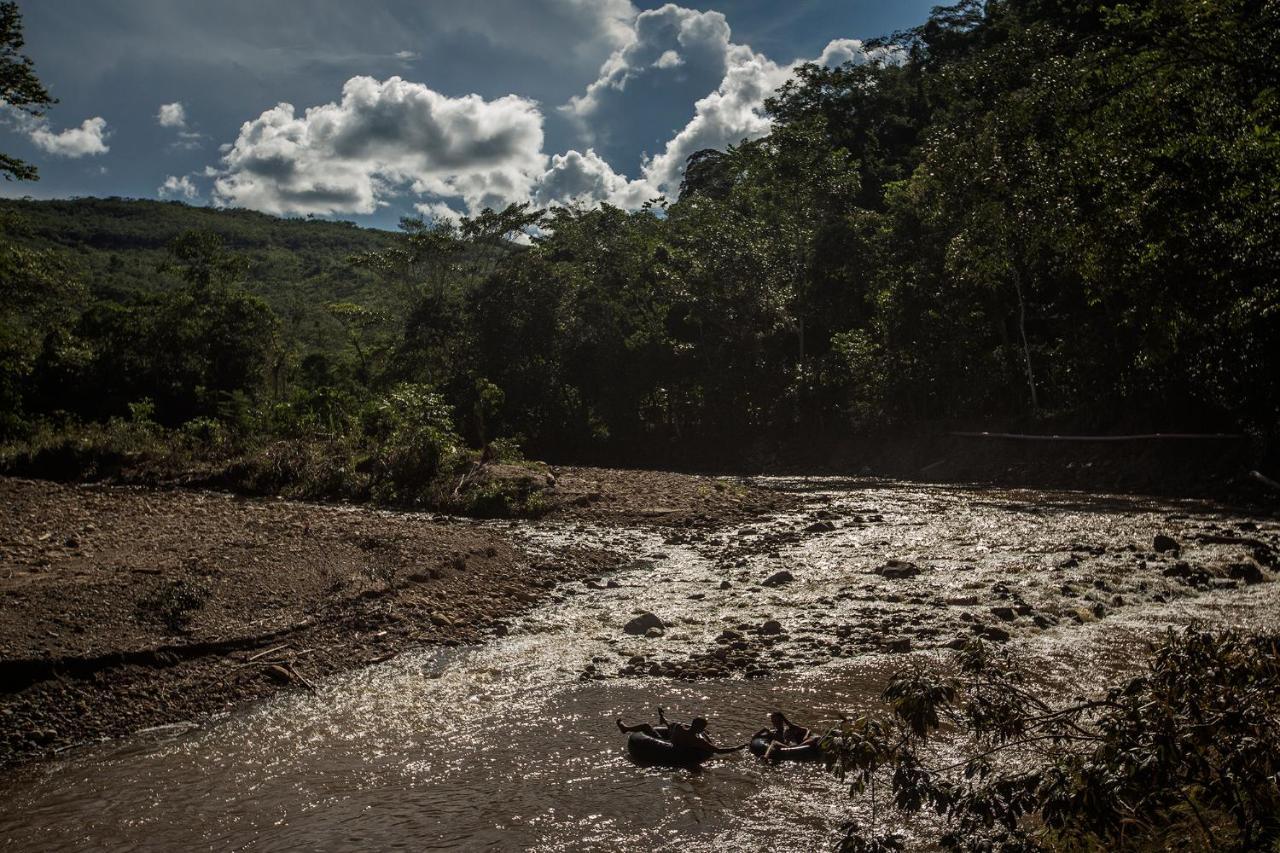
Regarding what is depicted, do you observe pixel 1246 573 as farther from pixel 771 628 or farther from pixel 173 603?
pixel 173 603

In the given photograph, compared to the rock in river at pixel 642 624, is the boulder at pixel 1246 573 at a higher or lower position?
higher

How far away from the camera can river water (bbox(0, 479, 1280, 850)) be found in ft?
15.2

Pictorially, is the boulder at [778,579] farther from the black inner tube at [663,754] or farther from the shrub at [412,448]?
the shrub at [412,448]

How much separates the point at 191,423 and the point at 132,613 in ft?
50.3

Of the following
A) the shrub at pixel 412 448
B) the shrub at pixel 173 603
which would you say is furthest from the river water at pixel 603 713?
the shrub at pixel 412 448

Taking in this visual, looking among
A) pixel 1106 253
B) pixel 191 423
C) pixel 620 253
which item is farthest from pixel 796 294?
pixel 191 423

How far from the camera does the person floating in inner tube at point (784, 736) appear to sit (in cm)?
525

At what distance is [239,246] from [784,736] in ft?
391

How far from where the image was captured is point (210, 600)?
305 inches

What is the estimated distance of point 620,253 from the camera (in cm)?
3288

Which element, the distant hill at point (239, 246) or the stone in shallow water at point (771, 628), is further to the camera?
the distant hill at point (239, 246)

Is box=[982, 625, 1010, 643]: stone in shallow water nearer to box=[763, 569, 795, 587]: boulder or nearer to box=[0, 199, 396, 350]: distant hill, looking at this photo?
box=[763, 569, 795, 587]: boulder

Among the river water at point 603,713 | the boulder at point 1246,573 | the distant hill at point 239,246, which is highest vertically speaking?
the distant hill at point 239,246

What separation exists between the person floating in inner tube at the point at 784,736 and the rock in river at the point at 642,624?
271 cm
